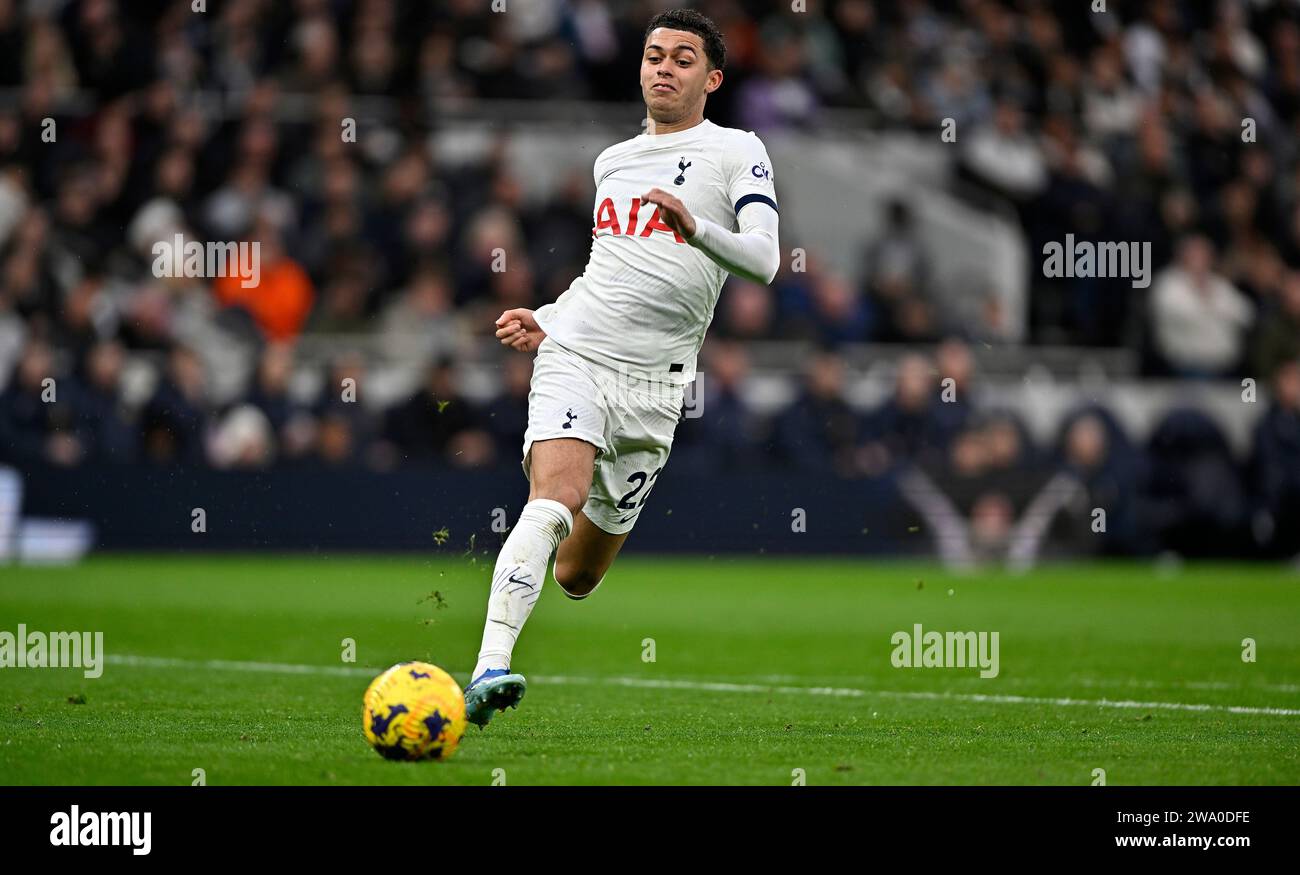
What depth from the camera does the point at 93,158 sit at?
66.1ft

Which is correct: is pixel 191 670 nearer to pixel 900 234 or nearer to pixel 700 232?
pixel 700 232

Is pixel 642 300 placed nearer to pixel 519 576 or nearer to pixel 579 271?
pixel 519 576

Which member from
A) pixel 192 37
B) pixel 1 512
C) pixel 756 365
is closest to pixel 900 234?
pixel 756 365

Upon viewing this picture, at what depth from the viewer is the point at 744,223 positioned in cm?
771

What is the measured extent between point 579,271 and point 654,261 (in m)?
11.4

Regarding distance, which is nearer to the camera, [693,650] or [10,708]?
[10,708]

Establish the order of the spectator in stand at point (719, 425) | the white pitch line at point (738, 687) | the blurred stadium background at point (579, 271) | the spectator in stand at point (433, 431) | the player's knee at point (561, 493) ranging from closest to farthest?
the player's knee at point (561, 493) → the white pitch line at point (738, 687) → the blurred stadium background at point (579, 271) → the spectator in stand at point (433, 431) → the spectator in stand at point (719, 425)

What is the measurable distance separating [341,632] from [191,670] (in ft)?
8.11

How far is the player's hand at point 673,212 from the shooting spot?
6969 millimetres

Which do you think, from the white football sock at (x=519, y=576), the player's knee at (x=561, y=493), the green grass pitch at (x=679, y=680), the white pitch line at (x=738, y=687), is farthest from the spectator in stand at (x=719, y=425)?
the white football sock at (x=519, y=576)

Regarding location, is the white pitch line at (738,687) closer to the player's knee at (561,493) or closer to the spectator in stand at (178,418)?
the player's knee at (561,493)

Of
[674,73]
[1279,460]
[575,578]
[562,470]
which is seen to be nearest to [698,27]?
A: [674,73]

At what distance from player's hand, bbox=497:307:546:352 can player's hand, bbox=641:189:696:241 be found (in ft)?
3.72

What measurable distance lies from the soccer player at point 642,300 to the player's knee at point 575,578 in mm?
484
